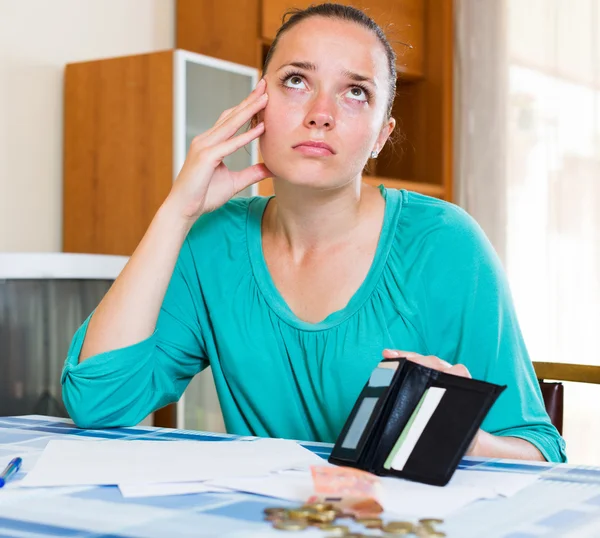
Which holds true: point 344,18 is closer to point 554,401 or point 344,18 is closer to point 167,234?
point 167,234

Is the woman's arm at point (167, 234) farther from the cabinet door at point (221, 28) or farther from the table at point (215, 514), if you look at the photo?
the cabinet door at point (221, 28)

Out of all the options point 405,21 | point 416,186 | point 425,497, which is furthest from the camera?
point 405,21

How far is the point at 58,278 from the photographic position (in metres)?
1.99

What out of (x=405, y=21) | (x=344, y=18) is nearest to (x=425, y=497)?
(x=344, y=18)

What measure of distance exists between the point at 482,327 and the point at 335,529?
0.64 meters

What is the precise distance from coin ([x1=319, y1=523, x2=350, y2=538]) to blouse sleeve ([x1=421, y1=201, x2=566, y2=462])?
1.79 feet

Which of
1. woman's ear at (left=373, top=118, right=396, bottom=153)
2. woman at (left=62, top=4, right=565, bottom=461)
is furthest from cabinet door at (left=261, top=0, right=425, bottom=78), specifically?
woman at (left=62, top=4, right=565, bottom=461)

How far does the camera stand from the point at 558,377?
4.80ft

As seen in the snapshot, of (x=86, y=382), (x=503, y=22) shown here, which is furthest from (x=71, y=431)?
(x=503, y=22)

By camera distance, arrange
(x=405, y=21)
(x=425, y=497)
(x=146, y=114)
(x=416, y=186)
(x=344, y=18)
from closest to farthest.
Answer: (x=425, y=497) < (x=344, y=18) < (x=146, y=114) < (x=416, y=186) < (x=405, y=21)

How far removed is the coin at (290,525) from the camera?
667 mm

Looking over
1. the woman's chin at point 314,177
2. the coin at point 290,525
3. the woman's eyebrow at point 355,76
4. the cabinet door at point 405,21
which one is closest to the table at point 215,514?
the coin at point 290,525

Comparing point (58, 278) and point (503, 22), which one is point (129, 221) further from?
point (503, 22)

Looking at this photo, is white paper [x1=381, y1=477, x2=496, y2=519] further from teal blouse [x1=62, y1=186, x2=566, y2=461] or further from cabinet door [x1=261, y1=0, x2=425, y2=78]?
cabinet door [x1=261, y1=0, x2=425, y2=78]
